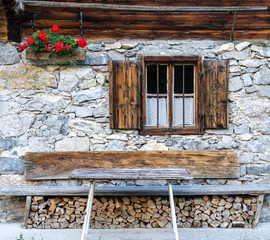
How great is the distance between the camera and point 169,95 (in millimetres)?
5086

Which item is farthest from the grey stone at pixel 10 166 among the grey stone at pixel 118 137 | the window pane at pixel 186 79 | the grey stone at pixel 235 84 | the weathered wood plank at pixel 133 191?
the grey stone at pixel 235 84

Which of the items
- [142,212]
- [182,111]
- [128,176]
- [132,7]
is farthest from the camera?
[182,111]

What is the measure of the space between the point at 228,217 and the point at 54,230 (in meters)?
2.40

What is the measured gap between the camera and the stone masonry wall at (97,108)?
4945 millimetres

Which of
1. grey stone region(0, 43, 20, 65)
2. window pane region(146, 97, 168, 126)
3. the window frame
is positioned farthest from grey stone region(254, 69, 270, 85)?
grey stone region(0, 43, 20, 65)

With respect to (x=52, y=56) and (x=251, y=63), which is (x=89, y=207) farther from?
(x=251, y=63)

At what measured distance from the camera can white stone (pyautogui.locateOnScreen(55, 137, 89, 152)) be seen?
4.96 meters

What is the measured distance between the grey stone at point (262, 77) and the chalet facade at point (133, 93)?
15 millimetres

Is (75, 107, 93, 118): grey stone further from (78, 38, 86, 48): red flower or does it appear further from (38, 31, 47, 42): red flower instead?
(38, 31, 47, 42): red flower

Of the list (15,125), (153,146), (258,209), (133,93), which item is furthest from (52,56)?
(258,209)

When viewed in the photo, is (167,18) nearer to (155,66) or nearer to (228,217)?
(155,66)

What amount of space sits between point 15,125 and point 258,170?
3653mm

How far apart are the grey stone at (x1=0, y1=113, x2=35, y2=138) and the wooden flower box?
86 centimetres

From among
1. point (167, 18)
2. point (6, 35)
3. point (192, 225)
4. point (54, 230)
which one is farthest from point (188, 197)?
point (6, 35)
